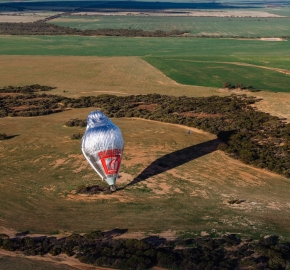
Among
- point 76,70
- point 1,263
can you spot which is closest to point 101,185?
point 1,263

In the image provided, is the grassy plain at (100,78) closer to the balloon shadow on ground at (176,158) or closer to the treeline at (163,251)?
the balloon shadow on ground at (176,158)

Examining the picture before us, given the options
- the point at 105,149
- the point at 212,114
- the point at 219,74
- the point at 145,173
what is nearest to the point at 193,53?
the point at 219,74

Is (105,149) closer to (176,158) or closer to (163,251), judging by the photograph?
(163,251)

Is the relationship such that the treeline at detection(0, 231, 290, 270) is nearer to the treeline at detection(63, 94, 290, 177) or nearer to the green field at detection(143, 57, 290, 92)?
the treeline at detection(63, 94, 290, 177)

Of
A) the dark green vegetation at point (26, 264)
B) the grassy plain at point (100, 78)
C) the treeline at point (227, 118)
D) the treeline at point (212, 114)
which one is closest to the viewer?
the dark green vegetation at point (26, 264)

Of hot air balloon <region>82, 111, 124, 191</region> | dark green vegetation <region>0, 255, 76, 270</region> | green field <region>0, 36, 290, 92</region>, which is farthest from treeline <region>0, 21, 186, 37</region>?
dark green vegetation <region>0, 255, 76, 270</region>

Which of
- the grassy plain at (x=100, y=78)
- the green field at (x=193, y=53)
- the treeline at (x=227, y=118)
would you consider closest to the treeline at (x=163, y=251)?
the treeline at (x=227, y=118)
